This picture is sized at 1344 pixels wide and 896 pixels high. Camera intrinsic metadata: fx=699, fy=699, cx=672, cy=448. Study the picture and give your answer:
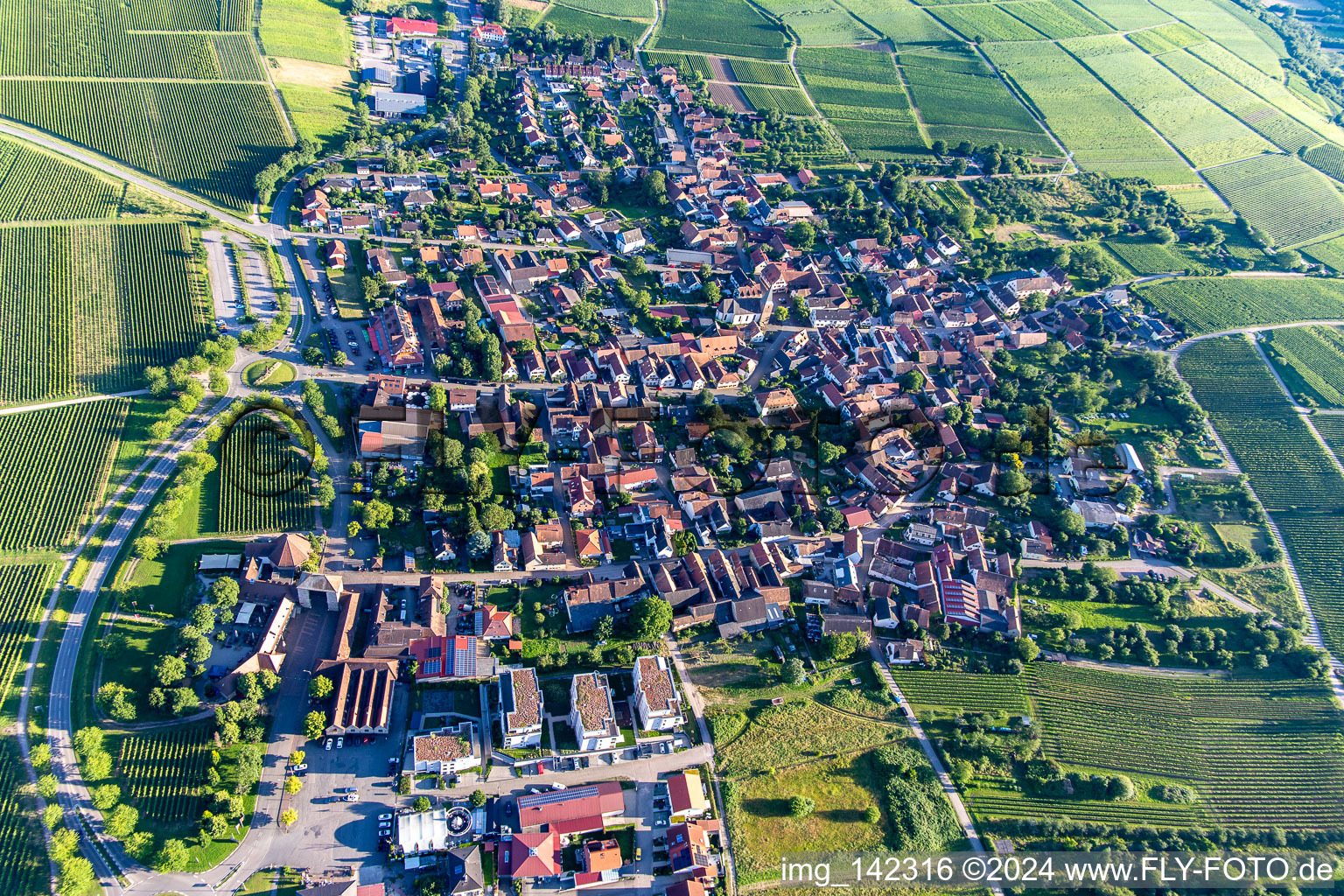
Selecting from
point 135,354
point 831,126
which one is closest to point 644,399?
point 135,354

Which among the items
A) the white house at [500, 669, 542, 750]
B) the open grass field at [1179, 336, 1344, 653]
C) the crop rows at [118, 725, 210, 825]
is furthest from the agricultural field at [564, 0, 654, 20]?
the crop rows at [118, 725, 210, 825]

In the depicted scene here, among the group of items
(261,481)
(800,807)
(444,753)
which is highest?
(261,481)

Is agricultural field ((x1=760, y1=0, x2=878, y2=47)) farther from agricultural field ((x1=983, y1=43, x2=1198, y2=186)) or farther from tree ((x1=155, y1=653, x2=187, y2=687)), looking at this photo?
tree ((x1=155, y1=653, x2=187, y2=687))

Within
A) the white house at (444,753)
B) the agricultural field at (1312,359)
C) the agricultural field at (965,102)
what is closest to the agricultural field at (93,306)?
the white house at (444,753)

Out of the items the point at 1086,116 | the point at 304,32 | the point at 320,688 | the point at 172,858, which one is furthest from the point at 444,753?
the point at 1086,116

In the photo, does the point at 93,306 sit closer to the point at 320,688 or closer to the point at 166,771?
the point at 166,771

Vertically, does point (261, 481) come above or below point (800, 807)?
above
